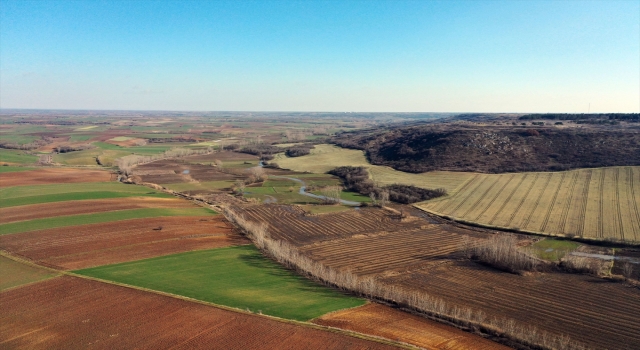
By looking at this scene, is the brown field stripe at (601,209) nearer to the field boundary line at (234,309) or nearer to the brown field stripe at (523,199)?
the brown field stripe at (523,199)

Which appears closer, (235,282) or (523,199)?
(235,282)

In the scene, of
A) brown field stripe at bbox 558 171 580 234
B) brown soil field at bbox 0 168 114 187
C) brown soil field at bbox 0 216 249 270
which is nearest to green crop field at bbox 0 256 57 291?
brown soil field at bbox 0 216 249 270

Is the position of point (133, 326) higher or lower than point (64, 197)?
lower

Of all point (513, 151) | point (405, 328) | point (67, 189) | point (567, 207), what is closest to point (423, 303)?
point (405, 328)

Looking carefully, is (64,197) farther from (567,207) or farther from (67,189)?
(567,207)

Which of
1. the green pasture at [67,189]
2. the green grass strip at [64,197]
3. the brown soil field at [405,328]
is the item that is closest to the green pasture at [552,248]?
the brown soil field at [405,328]

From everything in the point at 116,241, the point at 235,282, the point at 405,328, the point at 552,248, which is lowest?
the point at 552,248

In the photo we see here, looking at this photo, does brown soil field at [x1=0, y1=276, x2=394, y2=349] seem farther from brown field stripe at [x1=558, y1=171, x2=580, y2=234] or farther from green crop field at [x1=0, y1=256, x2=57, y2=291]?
brown field stripe at [x1=558, y1=171, x2=580, y2=234]
